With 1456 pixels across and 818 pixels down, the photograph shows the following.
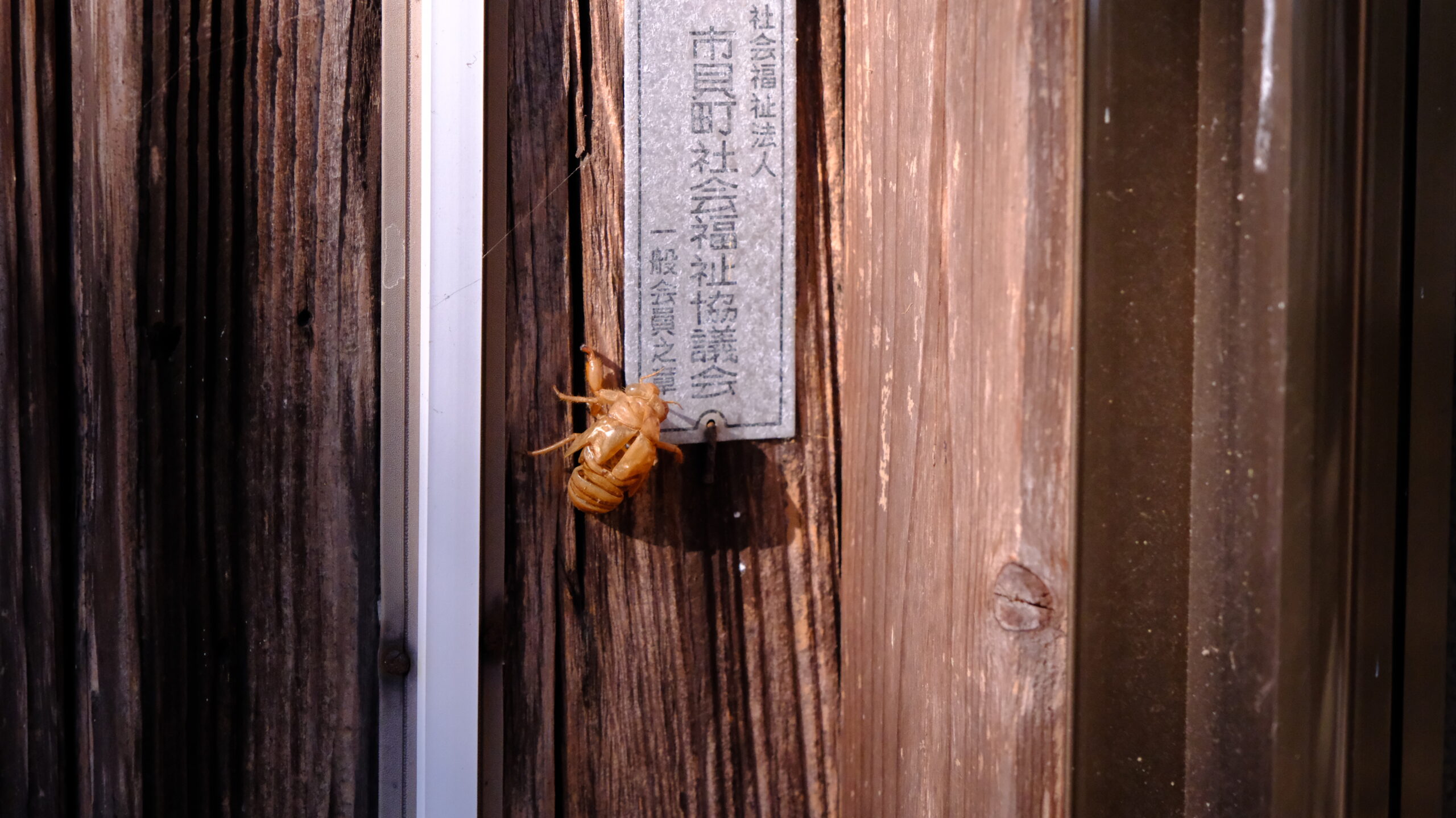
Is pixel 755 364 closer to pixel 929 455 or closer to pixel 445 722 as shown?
pixel 929 455

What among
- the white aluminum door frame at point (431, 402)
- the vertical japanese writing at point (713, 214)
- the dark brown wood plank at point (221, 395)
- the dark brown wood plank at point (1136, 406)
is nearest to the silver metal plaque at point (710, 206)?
the vertical japanese writing at point (713, 214)

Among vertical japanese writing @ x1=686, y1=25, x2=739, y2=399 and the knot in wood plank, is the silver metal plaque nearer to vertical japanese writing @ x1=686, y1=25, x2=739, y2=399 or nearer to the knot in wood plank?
vertical japanese writing @ x1=686, y1=25, x2=739, y2=399

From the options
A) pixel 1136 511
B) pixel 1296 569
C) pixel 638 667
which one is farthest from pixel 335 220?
pixel 1296 569

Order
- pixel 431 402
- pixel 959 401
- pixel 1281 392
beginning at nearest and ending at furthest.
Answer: pixel 1281 392 < pixel 959 401 < pixel 431 402

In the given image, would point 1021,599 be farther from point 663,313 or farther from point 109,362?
point 109,362

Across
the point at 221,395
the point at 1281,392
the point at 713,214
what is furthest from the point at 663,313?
the point at 1281,392

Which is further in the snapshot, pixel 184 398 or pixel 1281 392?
pixel 184 398
